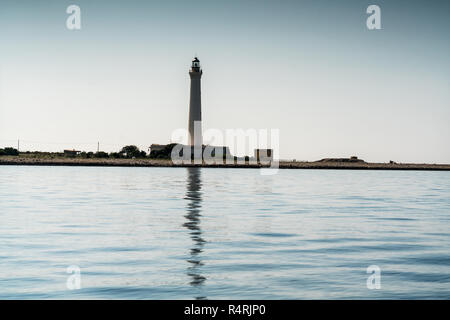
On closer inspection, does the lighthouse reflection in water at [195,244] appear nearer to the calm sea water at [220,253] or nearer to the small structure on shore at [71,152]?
the calm sea water at [220,253]

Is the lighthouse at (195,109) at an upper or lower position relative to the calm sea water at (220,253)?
upper

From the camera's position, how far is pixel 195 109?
358ft

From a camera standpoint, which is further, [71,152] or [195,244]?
[71,152]

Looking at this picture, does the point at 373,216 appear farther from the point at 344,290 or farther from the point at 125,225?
the point at 344,290

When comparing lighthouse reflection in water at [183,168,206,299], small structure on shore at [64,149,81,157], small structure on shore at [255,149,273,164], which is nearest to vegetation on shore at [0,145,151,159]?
small structure on shore at [64,149,81,157]

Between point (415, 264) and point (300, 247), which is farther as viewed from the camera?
point (300, 247)

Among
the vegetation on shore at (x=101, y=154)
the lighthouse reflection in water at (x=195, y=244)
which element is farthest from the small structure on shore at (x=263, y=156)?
the lighthouse reflection in water at (x=195, y=244)

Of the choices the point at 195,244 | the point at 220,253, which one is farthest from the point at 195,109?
the point at 220,253

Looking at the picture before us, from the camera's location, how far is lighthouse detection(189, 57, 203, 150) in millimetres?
109188

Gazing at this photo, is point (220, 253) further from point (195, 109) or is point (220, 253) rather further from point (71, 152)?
→ point (71, 152)

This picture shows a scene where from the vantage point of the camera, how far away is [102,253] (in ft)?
52.0

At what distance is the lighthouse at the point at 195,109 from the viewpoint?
109188mm
